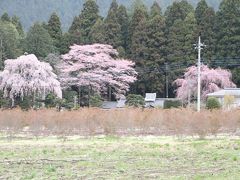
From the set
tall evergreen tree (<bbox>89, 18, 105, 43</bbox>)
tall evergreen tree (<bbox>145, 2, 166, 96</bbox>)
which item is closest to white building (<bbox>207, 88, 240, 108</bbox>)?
tall evergreen tree (<bbox>145, 2, 166, 96</bbox>)

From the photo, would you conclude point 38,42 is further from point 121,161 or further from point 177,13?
point 121,161

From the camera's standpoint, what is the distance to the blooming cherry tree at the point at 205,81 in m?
36.2

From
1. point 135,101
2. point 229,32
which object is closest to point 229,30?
point 229,32

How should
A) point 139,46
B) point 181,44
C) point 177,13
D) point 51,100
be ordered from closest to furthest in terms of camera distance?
point 51,100 → point 181,44 → point 139,46 → point 177,13

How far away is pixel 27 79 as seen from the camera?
33.0 meters

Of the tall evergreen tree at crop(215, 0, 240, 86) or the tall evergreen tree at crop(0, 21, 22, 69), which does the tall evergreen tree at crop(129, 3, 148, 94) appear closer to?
the tall evergreen tree at crop(215, 0, 240, 86)

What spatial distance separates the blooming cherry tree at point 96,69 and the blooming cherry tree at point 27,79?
13.9 ft

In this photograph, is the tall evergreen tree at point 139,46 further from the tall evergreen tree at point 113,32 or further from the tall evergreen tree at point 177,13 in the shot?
Result: the tall evergreen tree at point 177,13

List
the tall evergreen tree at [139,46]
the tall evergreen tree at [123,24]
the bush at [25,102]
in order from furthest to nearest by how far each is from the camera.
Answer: the tall evergreen tree at [123,24], the tall evergreen tree at [139,46], the bush at [25,102]

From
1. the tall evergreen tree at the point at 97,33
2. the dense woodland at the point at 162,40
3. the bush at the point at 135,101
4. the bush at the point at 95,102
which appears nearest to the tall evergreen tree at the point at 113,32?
the dense woodland at the point at 162,40

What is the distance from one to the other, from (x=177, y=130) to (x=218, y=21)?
78.2 feet

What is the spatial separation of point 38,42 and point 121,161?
100ft

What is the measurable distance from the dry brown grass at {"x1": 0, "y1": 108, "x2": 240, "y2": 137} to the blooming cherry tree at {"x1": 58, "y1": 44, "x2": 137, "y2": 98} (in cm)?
2018

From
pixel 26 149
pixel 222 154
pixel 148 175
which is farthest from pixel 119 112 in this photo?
pixel 148 175
